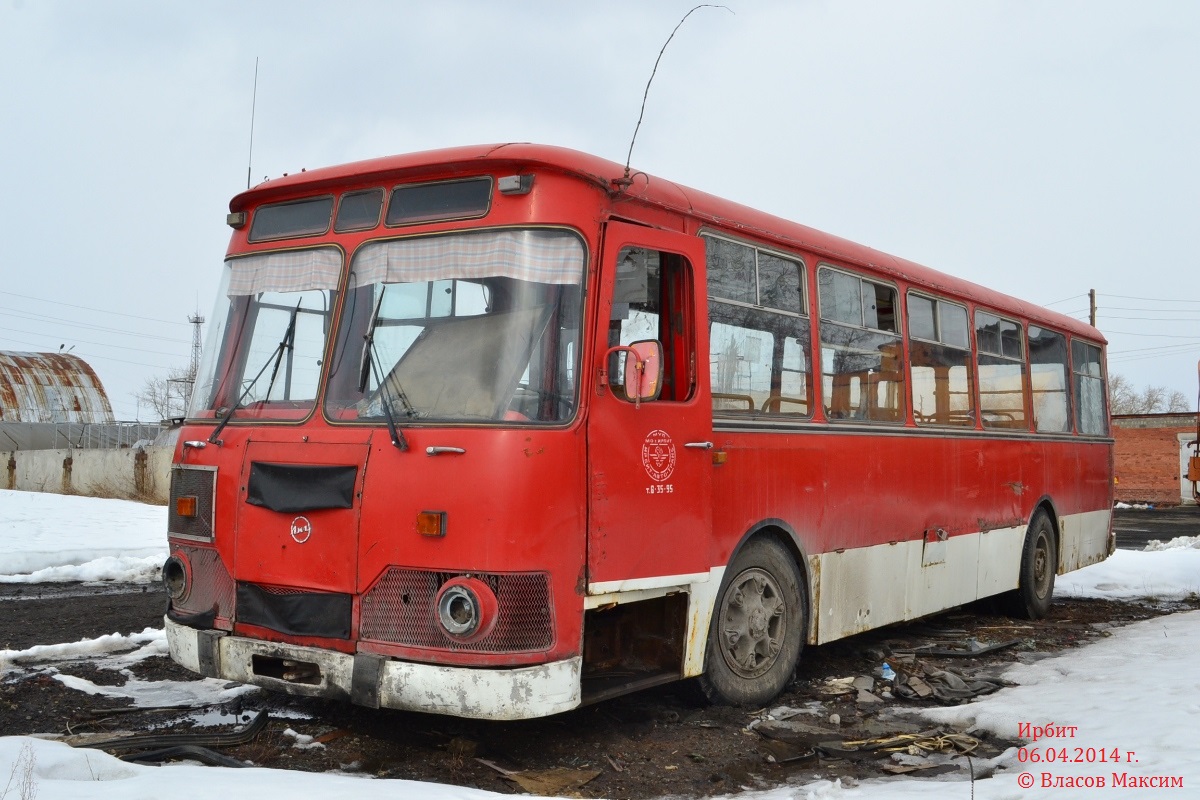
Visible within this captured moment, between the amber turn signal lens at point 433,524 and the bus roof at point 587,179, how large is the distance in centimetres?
169

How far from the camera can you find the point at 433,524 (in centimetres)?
507

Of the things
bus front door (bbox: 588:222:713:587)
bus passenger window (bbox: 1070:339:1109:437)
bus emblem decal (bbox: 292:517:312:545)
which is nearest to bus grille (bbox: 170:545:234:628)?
bus emblem decal (bbox: 292:517:312:545)

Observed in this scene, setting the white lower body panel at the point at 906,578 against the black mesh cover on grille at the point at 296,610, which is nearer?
the black mesh cover on grille at the point at 296,610

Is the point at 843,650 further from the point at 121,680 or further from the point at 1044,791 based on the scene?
the point at 121,680

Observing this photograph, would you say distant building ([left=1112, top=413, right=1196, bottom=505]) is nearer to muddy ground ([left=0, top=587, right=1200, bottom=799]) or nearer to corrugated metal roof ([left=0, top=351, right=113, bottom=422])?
muddy ground ([left=0, top=587, right=1200, bottom=799])

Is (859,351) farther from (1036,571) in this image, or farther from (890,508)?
(1036,571)

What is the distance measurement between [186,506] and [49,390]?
38310mm

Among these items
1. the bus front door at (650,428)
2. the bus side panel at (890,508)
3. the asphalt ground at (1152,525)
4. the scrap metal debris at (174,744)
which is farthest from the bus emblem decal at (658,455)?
the asphalt ground at (1152,525)

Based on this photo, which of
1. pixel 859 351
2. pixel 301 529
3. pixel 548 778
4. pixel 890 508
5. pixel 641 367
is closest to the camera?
pixel 548 778

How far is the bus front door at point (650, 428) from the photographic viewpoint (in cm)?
539

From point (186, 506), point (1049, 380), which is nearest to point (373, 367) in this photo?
point (186, 506)

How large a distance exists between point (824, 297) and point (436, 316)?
3.09 meters

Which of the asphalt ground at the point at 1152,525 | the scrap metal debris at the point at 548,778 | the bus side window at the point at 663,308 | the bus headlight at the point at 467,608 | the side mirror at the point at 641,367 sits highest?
the bus side window at the point at 663,308

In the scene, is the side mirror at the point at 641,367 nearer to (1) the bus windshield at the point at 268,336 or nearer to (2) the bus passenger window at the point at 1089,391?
(1) the bus windshield at the point at 268,336
